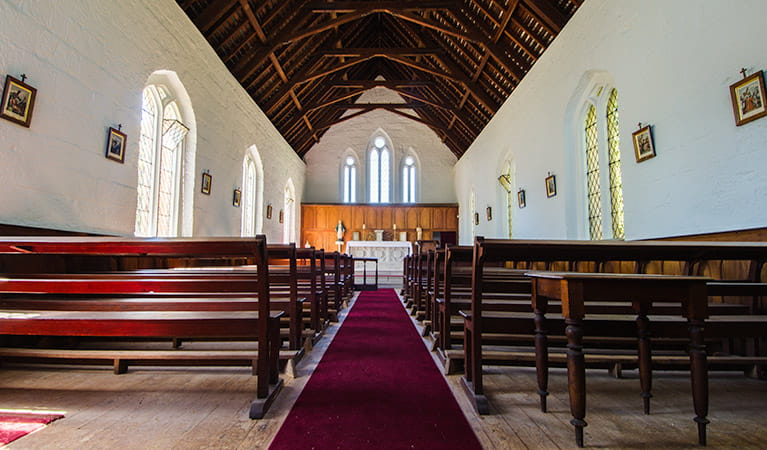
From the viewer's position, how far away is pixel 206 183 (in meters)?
7.26

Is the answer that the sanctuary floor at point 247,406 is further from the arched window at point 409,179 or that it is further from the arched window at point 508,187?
the arched window at point 409,179

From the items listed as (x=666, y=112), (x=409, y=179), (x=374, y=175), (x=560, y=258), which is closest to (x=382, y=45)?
(x=374, y=175)

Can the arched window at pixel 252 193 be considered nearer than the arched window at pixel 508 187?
No

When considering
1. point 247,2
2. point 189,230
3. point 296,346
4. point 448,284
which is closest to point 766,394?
point 448,284

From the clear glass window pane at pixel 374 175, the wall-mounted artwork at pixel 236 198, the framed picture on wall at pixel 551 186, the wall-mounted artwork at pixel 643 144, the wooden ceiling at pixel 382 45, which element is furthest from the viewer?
the clear glass window pane at pixel 374 175

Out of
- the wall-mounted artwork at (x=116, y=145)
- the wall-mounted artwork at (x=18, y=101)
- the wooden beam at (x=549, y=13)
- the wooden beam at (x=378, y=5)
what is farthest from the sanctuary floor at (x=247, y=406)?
the wooden beam at (x=378, y=5)

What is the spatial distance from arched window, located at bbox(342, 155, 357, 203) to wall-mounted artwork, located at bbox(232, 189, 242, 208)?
733cm

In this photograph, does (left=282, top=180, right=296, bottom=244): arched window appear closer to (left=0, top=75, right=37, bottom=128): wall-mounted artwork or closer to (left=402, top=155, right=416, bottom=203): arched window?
(left=402, top=155, right=416, bottom=203): arched window

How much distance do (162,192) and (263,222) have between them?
172 inches

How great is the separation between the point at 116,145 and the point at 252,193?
566 centimetres

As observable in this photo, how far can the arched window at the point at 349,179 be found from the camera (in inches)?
629

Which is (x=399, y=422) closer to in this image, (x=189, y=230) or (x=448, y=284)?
(x=448, y=284)

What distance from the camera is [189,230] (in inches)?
263

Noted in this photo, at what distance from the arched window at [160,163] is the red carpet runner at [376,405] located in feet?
14.4
